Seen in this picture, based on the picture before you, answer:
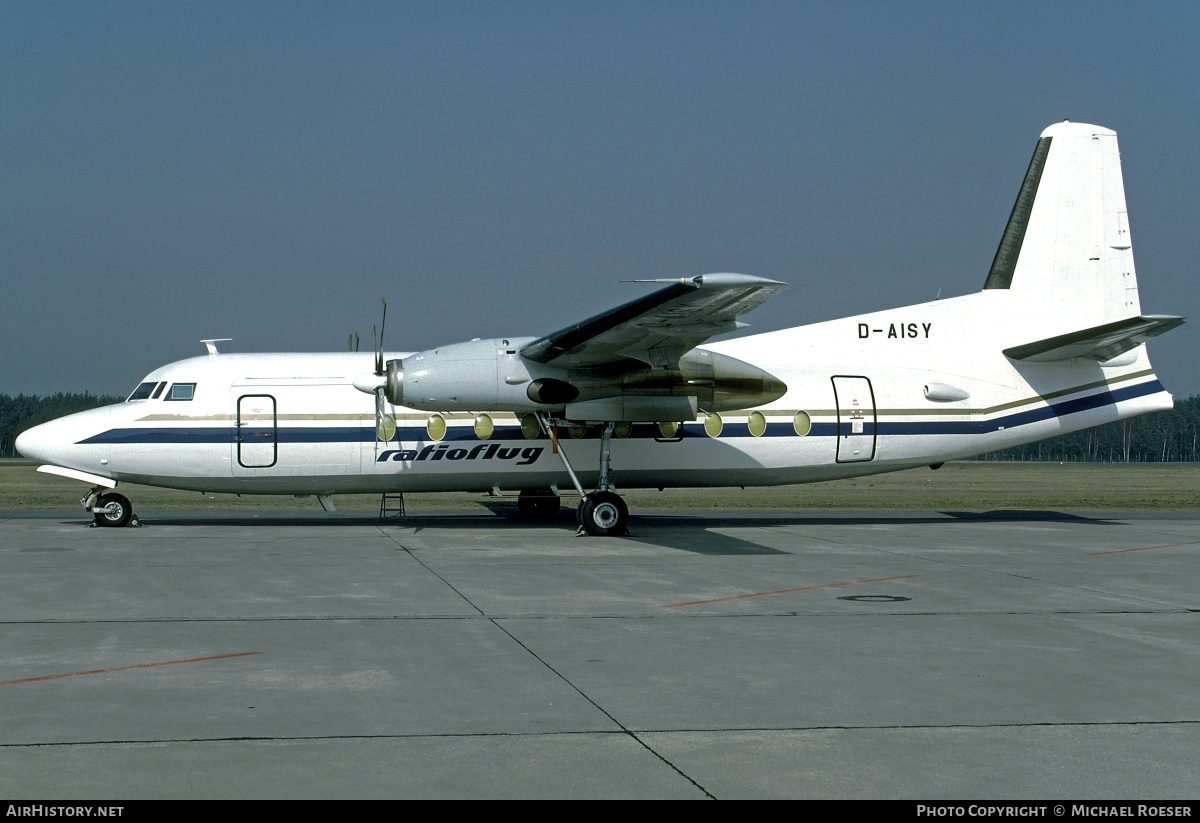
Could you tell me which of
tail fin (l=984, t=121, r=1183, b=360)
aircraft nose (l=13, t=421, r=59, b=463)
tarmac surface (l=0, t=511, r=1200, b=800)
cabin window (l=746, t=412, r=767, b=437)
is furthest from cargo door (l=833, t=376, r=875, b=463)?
aircraft nose (l=13, t=421, r=59, b=463)

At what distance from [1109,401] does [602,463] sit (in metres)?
10.3

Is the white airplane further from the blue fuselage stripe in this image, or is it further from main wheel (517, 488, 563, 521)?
main wheel (517, 488, 563, 521)

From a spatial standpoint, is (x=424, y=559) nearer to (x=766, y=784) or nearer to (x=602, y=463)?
(x=602, y=463)

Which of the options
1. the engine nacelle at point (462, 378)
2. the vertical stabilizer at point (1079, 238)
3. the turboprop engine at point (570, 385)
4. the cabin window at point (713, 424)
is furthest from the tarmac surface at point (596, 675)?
the vertical stabilizer at point (1079, 238)

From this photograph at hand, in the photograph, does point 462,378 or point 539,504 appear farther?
point 539,504

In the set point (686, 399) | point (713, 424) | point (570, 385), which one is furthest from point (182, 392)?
point (713, 424)

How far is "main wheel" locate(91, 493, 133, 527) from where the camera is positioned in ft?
67.4

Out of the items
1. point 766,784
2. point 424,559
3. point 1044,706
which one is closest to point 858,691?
point 1044,706

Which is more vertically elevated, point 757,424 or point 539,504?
point 757,424

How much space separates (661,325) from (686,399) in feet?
10.1

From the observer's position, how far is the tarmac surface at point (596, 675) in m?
5.49

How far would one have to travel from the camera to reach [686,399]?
19.7 meters

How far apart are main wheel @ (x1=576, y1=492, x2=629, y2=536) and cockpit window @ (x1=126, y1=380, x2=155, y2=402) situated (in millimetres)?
8339

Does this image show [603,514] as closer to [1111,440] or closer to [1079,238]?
[1079,238]
